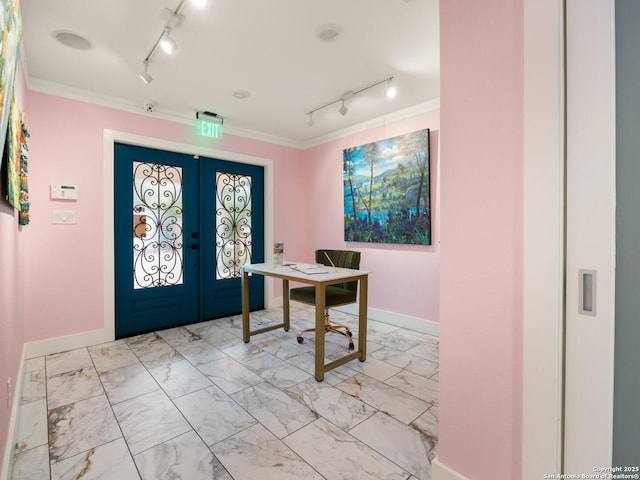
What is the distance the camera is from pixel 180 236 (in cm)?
385

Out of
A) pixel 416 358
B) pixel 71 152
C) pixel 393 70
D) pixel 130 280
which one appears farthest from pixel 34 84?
pixel 416 358

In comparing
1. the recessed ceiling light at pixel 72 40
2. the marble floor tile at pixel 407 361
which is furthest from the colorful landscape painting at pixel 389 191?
the recessed ceiling light at pixel 72 40

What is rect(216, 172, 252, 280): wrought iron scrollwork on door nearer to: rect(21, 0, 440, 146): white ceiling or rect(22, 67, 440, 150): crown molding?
rect(22, 67, 440, 150): crown molding

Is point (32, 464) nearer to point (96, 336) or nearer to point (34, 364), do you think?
point (34, 364)

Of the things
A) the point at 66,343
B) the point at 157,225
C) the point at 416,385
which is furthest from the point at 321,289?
the point at 66,343

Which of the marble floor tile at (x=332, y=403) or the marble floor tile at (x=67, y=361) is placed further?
the marble floor tile at (x=67, y=361)

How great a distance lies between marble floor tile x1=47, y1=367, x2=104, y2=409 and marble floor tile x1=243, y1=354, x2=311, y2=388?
1.15m

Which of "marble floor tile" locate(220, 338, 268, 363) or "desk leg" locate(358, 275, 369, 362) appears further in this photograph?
"marble floor tile" locate(220, 338, 268, 363)

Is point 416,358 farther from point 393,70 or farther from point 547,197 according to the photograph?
point 393,70

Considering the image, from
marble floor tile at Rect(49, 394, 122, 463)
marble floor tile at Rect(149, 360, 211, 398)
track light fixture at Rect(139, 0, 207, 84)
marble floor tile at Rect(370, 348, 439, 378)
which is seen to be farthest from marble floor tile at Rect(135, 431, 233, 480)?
track light fixture at Rect(139, 0, 207, 84)

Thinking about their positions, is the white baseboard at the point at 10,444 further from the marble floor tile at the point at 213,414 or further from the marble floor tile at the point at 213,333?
the marble floor tile at the point at 213,333

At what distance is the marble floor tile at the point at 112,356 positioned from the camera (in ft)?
9.01

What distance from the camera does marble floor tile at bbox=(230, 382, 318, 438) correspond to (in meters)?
1.90

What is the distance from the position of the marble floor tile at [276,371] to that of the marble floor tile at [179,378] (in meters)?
0.42
